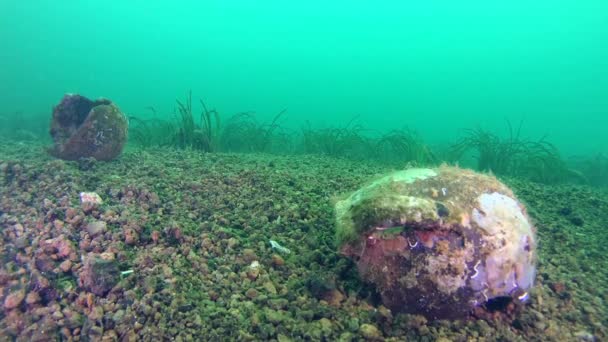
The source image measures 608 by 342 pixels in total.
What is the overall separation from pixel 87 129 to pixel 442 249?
482cm

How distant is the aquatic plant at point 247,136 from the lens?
847 cm

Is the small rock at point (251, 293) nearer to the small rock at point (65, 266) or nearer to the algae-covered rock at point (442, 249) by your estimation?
the algae-covered rock at point (442, 249)

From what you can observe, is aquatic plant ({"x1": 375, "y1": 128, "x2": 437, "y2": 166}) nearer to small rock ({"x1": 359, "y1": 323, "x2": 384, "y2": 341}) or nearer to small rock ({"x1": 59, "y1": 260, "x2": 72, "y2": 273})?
small rock ({"x1": 359, "y1": 323, "x2": 384, "y2": 341})

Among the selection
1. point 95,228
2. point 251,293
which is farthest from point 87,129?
point 251,293

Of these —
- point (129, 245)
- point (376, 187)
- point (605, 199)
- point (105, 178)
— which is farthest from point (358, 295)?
point (605, 199)

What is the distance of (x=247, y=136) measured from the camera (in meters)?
8.80

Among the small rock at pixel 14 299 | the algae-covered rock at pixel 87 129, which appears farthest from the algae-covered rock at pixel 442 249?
the algae-covered rock at pixel 87 129

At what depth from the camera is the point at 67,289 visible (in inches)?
94.3

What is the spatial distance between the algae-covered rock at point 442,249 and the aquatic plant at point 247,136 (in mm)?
6286

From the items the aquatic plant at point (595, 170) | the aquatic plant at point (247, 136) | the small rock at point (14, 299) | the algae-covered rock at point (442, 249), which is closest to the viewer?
the algae-covered rock at point (442, 249)

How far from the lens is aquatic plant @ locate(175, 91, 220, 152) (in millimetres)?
6824

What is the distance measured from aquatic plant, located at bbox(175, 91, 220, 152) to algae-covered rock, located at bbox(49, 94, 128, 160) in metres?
1.73

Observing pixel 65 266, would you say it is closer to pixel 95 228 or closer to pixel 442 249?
pixel 95 228

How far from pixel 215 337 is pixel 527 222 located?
2.18 meters
